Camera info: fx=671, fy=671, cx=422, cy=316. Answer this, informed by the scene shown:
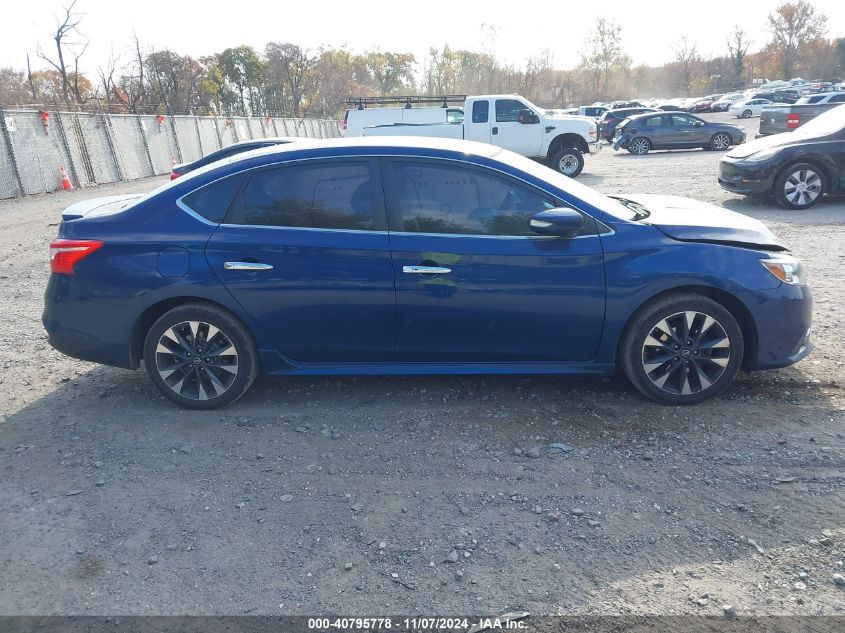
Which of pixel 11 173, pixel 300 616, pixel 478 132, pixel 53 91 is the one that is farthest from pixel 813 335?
pixel 53 91

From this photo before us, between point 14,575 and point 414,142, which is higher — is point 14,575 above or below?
below

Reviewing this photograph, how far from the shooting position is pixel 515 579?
283 centimetres

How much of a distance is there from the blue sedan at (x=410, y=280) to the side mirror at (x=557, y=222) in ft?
0.04

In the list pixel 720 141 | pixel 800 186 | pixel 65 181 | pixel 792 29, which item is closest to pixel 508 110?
pixel 800 186

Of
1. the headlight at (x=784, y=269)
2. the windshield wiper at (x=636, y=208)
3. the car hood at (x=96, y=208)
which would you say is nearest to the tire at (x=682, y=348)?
the headlight at (x=784, y=269)

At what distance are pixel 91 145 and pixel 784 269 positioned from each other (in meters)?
23.1

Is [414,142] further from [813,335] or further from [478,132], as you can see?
[478,132]

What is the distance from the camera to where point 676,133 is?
24906 millimetres

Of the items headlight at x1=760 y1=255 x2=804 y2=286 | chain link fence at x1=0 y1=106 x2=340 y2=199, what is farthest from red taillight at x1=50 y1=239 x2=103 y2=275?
chain link fence at x1=0 y1=106 x2=340 y2=199

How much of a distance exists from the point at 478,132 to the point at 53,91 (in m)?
37.6

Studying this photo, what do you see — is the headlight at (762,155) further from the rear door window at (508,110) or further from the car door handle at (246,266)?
the car door handle at (246,266)

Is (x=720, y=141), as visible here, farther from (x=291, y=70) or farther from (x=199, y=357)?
(x=291, y=70)

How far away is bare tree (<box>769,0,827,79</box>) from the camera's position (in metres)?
86.9

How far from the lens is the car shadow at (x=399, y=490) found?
2887 mm
